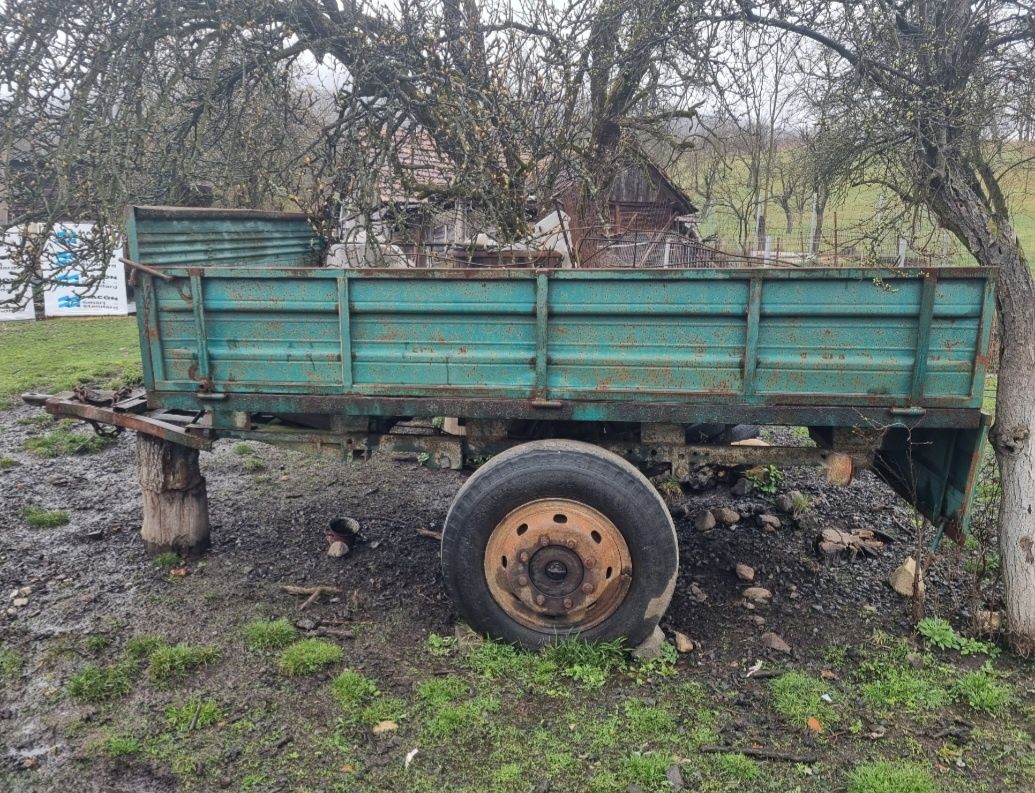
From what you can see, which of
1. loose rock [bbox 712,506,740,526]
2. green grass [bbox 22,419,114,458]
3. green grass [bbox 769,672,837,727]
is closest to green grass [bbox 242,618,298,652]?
green grass [bbox 769,672,837,727]

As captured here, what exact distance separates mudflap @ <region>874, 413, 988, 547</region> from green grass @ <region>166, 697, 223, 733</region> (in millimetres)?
3346

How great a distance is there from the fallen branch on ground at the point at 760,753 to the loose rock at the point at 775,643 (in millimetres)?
770

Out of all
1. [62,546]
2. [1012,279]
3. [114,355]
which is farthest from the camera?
[114,355]

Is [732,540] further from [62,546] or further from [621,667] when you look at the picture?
[62,546]

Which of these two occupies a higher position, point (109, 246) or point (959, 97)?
point (959, 97)

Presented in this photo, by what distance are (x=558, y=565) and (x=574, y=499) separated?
34 centimetres

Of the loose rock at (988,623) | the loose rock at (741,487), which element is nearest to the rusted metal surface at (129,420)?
the loose rock at (741,487)

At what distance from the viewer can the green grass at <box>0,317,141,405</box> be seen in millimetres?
8975

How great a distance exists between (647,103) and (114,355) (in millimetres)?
8804

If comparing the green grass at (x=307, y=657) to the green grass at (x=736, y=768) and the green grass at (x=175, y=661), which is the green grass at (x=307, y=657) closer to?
the green grass at (x=175, y=661)

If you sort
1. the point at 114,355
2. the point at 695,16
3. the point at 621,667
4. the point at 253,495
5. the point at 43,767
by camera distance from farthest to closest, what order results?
1. the point at 114,355
2. the point at 253,495
3. the point at 695,16
4. the point at 621,667
5. the point at 43,767

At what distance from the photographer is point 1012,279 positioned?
Result: 3.69m

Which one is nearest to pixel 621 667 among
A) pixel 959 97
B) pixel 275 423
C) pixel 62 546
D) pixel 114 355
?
pixel 275 423

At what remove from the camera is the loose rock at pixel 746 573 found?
4.35m
